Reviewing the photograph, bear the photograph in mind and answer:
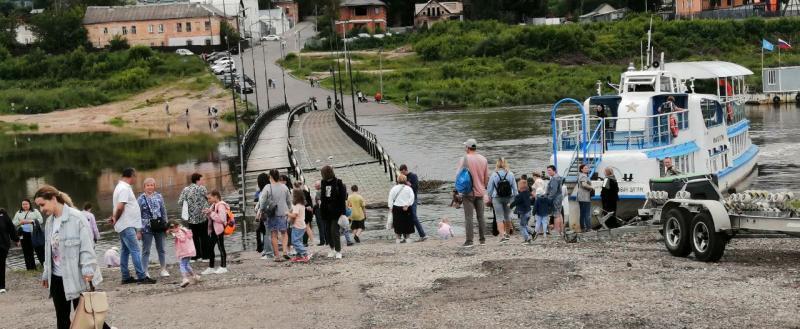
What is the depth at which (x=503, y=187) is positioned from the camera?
22.1 meters

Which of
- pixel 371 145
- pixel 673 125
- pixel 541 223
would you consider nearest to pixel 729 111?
pixel 673 125

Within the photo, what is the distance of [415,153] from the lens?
Answer: 63.2 meters

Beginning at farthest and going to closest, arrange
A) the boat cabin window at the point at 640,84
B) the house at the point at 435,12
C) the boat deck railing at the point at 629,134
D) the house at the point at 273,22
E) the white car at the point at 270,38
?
the house at the point at 273,22 < the house at the point at 435,12 < the white car at the point at 270,38 < the boat cabin window at the point at 640,84 < the boat deck railing at the point at 629,134

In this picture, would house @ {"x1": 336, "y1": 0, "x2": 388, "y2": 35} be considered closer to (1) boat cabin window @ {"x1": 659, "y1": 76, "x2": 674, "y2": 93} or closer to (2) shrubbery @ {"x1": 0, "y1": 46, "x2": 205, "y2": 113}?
(2) shrubbery @ {"x1": 0, "y1": 46, "x2": 205, "y2": 113}

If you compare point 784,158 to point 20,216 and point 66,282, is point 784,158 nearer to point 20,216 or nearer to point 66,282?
point 20,216

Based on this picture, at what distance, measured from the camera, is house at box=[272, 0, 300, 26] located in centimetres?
18750

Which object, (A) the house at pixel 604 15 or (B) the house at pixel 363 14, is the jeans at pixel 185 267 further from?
(B) the house at pixel 363 14

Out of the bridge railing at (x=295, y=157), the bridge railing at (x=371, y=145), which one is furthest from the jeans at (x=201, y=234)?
the bridge railing at (x=371, y=145)

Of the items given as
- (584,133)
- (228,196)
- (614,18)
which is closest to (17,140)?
(228,196)

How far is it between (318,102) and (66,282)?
9692cm

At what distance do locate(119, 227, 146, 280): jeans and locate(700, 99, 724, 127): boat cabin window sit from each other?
22.8 meters

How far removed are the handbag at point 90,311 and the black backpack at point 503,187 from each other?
11.4 m

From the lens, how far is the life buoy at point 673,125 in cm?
Answer: 3241

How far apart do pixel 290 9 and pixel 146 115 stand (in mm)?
83438
